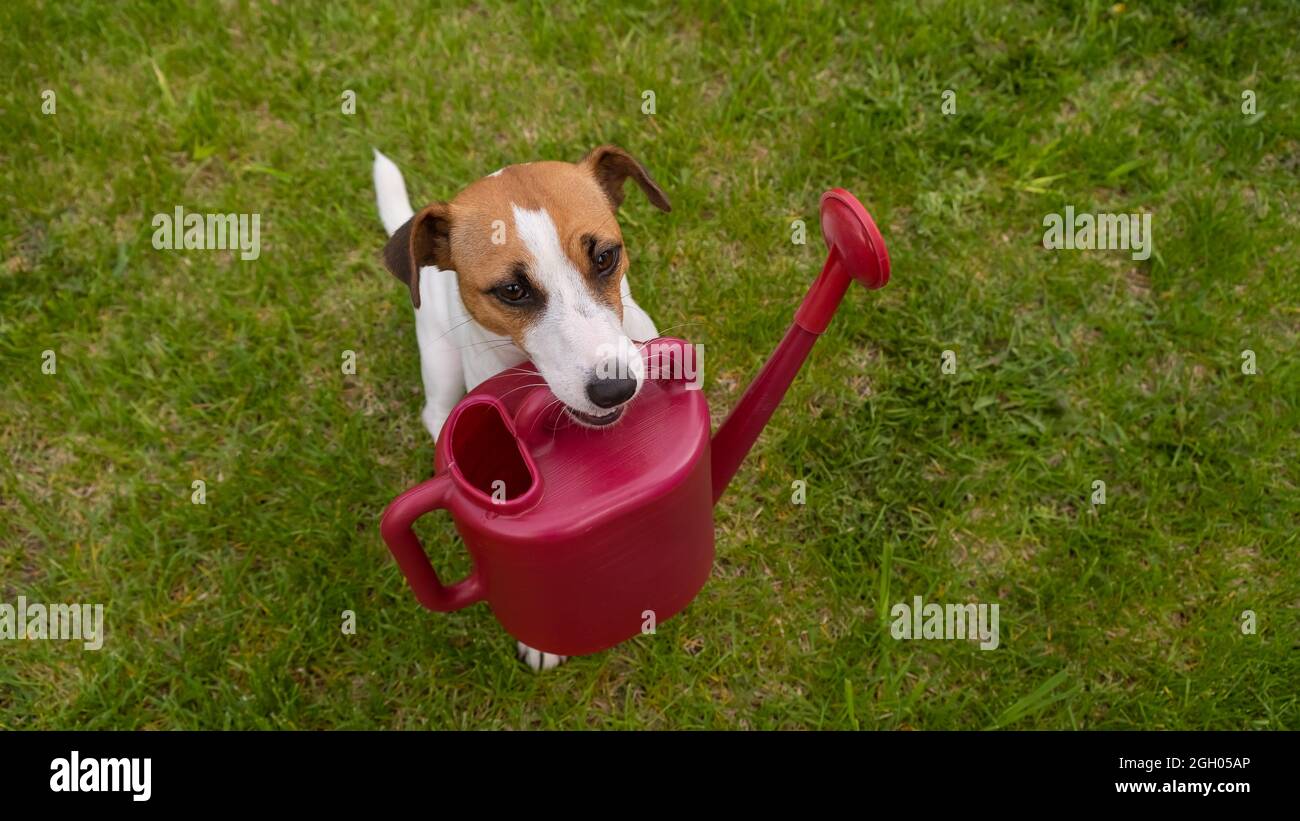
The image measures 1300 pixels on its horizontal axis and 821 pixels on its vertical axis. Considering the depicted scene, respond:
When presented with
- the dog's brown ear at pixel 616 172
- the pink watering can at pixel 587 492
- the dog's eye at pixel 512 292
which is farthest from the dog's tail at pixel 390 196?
the pink watering can at pixel 587 492

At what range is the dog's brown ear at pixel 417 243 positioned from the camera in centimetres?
290

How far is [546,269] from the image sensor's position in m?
2.75

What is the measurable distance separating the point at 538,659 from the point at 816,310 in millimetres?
1767

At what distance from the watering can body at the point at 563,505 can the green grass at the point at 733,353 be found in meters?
0.96

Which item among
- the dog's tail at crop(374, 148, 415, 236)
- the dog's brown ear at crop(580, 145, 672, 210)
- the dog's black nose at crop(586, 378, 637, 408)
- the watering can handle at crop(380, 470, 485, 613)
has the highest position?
the dog's tail at crop(374, 148, 415, 236)

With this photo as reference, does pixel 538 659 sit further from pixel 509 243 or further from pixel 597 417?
pixel 509 243

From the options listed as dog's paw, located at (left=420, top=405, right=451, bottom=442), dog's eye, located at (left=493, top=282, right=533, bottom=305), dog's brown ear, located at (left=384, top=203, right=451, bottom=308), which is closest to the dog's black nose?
dog's eye, located at (left=493, top=282, right=533, bottom=305)

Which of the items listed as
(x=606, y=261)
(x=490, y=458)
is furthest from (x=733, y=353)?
(x=490, y=458)

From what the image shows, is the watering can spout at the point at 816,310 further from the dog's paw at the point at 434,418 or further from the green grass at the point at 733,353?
the dog's paw at the point at 434,418

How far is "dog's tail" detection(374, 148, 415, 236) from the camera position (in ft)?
13.0

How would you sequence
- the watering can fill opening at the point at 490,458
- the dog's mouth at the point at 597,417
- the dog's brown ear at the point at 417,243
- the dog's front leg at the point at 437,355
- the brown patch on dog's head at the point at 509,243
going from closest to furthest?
the watering can fill opening at the point at 490,458 → the dog's mouth at the point at 597,417 → the brown patch on dog's head at the point at 509,243 → the dog's brown ear at the point at 417,243 → the dog's front leg at the point at 437,355

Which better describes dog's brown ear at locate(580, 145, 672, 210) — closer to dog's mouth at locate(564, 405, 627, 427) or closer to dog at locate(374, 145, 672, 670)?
dog at locate(374, 145, 672, 670)

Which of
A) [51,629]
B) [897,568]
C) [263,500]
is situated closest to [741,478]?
[897,568]

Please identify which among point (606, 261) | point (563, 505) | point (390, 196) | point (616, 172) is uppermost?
point (390, 196)
